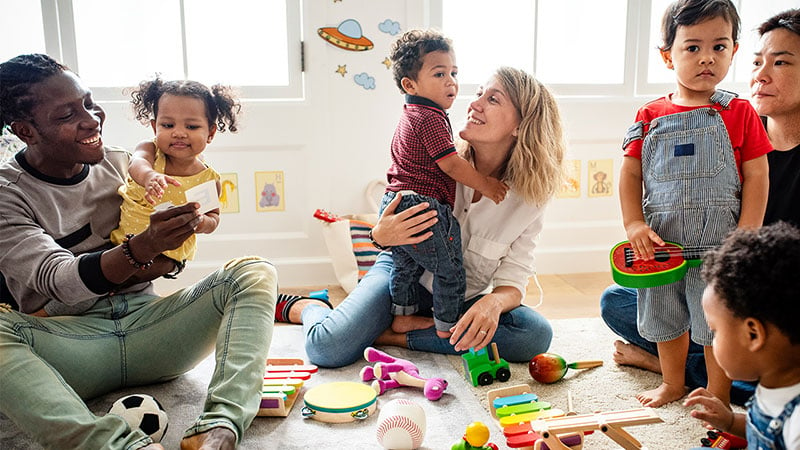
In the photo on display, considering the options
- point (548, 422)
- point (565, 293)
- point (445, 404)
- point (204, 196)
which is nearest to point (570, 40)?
point (565, 293)

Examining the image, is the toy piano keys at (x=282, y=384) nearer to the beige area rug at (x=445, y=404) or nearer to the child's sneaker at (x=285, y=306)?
the beige area rug at (x=445, y=404)

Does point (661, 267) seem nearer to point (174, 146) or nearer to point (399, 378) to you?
point (399, 378)

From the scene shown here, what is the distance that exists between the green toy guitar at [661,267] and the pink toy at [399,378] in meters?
0.52

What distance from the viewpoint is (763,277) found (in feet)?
3.27

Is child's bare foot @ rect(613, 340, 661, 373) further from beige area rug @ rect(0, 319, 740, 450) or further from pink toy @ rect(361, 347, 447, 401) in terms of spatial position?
pink toy @ rect(361, 347, 447, 401)

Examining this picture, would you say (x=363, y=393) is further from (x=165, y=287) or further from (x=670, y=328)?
(x=165, y=287)

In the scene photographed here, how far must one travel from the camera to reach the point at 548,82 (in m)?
3.15

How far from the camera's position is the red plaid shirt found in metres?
1.89

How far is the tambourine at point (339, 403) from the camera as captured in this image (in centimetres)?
165

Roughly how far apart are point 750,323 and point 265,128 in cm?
223

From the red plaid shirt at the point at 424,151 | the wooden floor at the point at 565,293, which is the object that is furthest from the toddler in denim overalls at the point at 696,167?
the wooden floor at the point at 565,293

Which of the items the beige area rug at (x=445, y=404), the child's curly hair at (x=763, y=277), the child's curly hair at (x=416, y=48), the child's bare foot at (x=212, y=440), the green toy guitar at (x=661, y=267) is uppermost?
the child's curly hair at (x=416, y=48)

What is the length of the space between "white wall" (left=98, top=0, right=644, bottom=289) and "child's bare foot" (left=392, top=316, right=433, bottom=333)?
3.15ft

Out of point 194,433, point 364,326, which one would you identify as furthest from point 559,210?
point 194,433
